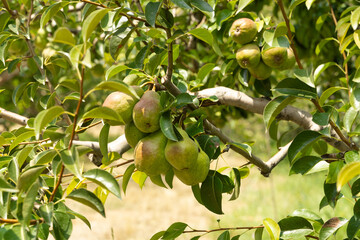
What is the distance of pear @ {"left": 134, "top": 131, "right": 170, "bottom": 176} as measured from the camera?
31.9 inches

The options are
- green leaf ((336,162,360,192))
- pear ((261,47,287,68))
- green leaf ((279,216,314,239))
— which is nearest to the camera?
green leaf ((336,162,360,192))

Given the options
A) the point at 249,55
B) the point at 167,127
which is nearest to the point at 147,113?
the point at 167,127

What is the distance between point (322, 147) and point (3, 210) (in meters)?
0.99

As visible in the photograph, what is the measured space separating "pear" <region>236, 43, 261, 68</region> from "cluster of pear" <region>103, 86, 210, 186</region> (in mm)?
425

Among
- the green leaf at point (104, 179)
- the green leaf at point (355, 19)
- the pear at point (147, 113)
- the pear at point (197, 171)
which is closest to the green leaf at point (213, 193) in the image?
the pear at point (197, 171)

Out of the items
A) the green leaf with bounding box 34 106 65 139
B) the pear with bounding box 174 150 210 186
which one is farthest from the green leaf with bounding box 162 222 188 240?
the green leaf with bounding box 34 106 65 139

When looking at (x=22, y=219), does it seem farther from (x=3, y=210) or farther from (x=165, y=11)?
(x=165, y=11)

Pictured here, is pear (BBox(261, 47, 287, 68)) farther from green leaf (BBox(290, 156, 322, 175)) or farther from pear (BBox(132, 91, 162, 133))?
pear (BBox(132, 91, 162, 133))

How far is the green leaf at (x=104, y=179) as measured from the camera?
0.69 metres

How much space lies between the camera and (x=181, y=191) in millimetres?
4703

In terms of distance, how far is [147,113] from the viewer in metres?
0.79

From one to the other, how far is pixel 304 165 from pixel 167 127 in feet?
1.15

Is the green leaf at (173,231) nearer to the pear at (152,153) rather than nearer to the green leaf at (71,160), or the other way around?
the pear at (152,153)

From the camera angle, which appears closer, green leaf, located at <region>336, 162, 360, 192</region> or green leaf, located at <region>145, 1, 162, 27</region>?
green leaf, located at <region>336, 162, 360, 192</region>
